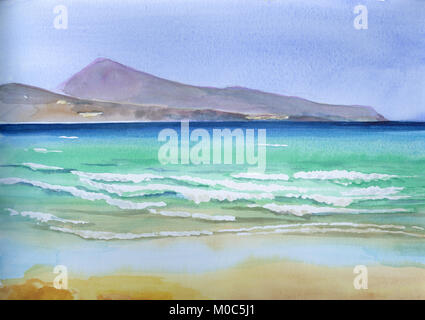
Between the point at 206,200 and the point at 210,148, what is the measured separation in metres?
0.28

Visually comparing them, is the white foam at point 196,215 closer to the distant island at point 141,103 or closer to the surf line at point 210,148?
the surf line at point 210,148

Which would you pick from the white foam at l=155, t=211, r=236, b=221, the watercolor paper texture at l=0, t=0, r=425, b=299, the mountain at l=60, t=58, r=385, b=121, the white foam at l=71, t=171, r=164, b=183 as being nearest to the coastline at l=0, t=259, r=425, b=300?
the watercolor paper texture at l=0, t=0, r=425, b=299

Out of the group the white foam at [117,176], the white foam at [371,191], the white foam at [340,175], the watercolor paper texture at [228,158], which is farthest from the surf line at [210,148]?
the white foam at [371,191]

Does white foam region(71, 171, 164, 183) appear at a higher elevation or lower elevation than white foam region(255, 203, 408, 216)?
higher

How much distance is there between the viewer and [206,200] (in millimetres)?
2070

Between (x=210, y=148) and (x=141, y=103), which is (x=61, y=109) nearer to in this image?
(x=141, y=103)

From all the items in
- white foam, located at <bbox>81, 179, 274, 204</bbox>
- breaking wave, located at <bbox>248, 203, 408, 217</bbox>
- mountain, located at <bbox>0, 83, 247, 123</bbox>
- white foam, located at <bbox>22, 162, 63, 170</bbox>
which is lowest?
breaking wave, located at <bbox>248, 203, 408, 217</bbox>

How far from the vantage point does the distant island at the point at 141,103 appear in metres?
2.06

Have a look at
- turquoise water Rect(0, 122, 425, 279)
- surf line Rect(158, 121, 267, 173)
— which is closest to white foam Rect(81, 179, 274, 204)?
turquoise water Rect(0, 122, 425, 279)

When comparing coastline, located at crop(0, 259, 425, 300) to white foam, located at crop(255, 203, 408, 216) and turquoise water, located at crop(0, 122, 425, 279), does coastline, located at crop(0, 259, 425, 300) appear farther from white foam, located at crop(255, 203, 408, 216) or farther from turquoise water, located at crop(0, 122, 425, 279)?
white foam, located at crop(255, 203, 408, 216)

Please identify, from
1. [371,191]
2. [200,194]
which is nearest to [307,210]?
[371,191]

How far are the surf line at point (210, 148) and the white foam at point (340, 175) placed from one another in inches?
8.8

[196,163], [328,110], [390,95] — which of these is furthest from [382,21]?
[196,163]

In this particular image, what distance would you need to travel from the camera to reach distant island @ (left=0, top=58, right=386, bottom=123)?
206 cm
